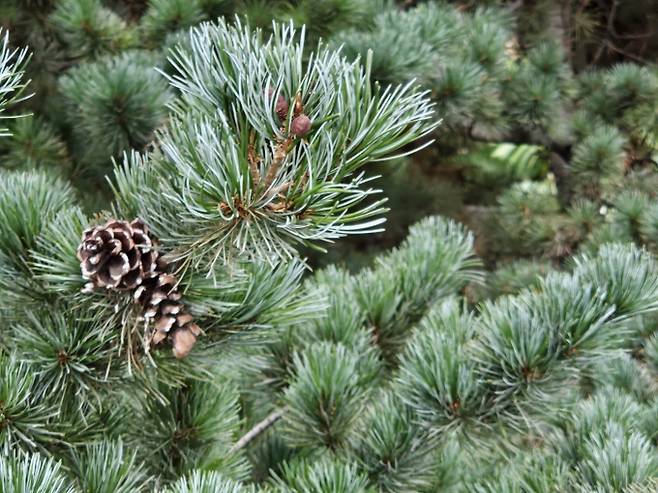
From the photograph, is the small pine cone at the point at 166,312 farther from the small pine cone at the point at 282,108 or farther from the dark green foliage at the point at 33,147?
the dark green foliage at the point at 33,147

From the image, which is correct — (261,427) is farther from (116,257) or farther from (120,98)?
(120,98)

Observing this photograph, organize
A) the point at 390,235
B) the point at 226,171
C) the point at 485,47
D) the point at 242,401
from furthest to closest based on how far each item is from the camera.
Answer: the point at 390,235, the point at 485,47, the point at 242,401, the point at 226,171

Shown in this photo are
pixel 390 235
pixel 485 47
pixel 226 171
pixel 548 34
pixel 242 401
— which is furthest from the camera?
pixel 390 235

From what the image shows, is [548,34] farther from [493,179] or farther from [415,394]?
[415,394]

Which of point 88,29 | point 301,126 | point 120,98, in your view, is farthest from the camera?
point 88,29

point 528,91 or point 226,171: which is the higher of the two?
point 226,171

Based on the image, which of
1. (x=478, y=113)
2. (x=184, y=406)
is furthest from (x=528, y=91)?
(x=184, y=406)

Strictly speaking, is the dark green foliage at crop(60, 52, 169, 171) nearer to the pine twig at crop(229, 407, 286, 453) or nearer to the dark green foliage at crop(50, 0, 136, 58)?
the dark green foliage at crop(50, 0, 136, 58)

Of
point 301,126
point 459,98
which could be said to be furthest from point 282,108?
point 459,98
